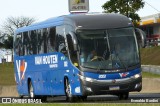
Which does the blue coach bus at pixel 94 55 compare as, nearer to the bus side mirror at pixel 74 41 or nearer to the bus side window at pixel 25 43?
the bus side mirror at pixel 74 41

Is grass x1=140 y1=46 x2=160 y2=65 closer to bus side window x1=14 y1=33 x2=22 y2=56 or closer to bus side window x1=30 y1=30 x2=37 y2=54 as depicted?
bus side window x1=14 y1=33 x2=22 y2=56

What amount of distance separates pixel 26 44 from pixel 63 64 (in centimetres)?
498

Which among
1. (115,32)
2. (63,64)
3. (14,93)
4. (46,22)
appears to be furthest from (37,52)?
(14,93)

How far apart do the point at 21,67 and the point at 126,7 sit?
51.9 meters

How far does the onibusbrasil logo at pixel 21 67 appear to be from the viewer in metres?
32.3

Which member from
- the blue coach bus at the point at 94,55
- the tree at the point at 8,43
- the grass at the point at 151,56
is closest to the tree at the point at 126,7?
the grass at the point at 151,56

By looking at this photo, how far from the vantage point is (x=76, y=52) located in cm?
2544

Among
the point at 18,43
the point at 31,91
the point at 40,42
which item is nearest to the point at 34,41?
the point at 40,42

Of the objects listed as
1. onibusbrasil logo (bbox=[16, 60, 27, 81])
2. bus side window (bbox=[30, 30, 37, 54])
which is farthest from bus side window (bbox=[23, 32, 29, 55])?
bus side window (bbox=[30, 30, 37, 54])

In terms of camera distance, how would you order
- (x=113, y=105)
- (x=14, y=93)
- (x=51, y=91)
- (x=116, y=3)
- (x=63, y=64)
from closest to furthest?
(x=113, y=105) → (x=63, y=64) → (x=51, y=91) → (x=14, y=93) → (x=116, y=3)

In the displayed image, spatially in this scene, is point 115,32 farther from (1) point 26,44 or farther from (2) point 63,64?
(1) point 26,44

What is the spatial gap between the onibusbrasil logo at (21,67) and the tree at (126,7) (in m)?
50.5

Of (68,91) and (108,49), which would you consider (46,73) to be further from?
(108,49)

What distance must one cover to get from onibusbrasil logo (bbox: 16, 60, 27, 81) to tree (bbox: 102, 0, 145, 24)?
166 ft
